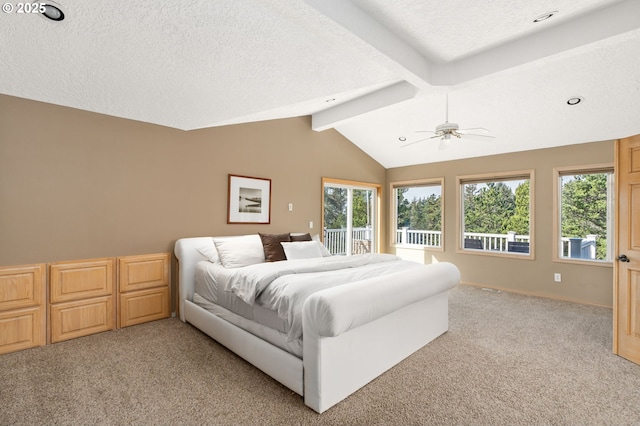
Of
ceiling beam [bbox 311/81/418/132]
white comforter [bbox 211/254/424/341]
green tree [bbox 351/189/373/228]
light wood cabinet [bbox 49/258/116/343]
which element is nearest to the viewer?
white comforter [bbox 211/254/424/341]

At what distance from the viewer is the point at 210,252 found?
3734 mm

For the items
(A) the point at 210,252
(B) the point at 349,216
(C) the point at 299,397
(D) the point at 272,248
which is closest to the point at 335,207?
(B) the point at 349,216

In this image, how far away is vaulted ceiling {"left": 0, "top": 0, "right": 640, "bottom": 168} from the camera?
1752 millimetres

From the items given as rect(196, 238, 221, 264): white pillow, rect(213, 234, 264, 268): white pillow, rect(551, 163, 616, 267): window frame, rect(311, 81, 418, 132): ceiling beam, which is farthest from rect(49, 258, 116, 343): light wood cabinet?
rect(551, 163, 616, 267): window frame

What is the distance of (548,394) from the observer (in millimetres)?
2232

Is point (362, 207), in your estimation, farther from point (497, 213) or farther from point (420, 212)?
point (497, 213)

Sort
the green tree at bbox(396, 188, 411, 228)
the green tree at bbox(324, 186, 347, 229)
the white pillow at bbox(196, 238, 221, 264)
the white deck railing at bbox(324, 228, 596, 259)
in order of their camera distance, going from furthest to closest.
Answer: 1. the green tree at bbox(396, 188, 411, 228)
2. the green tree at bbox(324, 186, 347, 229)
3. the white deck railing at bbox(324, 228, 596, 259)
4. the white pillow at bbox(196, 238, 221, 264)

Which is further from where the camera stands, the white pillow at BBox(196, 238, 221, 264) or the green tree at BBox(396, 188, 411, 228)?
the green tree at BBox(396, 188, 411, 228)

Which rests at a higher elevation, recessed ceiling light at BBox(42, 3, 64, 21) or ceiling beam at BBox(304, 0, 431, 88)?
ceiling beam at BBox(304, 0, 431, 88)

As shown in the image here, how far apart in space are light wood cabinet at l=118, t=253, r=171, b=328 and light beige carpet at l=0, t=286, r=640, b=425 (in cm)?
22

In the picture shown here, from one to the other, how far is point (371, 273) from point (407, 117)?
3.01 metres

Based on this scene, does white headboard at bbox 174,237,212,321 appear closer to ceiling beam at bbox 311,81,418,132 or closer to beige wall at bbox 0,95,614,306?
beige wall at bbox 0,95,614,306

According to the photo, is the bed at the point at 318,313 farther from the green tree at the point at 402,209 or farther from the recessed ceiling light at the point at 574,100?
the green tree at the point at 402,209

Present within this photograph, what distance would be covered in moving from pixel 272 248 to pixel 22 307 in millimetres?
2443
